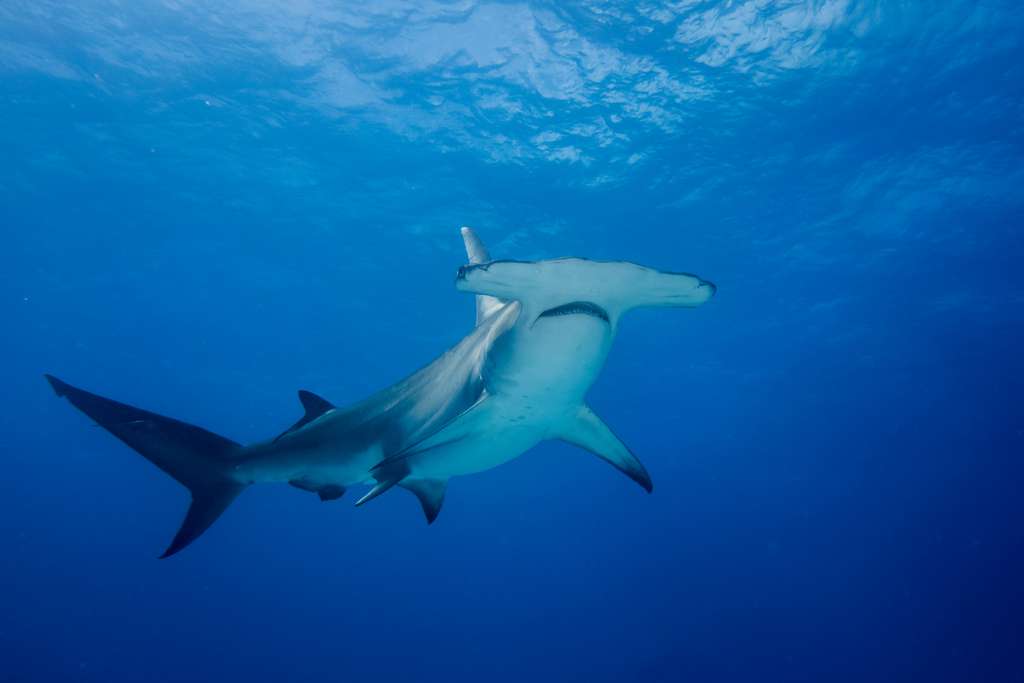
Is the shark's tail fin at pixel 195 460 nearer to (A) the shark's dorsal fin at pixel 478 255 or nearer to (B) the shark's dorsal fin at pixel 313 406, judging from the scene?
(B) the shark's dorsal fin at pixel 313 406

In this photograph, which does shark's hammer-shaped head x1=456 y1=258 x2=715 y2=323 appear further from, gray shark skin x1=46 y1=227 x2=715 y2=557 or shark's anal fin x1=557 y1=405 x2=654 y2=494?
shark's anal fin x1=557 y1=405 x2=654 y2=494

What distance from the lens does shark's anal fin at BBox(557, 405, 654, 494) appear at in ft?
15.2

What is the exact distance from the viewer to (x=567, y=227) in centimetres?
1764

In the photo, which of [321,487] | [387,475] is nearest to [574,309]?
[387,475]

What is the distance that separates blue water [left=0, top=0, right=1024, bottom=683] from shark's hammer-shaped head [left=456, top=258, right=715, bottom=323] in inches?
391

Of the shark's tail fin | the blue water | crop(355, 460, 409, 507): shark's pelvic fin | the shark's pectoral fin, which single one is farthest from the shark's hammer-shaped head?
the blue water

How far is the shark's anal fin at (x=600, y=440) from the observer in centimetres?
463

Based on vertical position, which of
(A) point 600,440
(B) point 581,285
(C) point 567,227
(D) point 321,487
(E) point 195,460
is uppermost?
(C) point 567,227

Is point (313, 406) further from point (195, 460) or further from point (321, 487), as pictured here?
point (195, 460)

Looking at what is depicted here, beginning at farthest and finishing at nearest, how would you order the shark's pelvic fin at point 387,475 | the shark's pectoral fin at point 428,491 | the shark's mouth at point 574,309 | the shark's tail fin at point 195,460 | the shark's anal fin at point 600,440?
the shark's pectoral fin at point 428,491, the shark's anal fin at point 600,440, the shark's tail fin at point 195,460, the shark's pelvic fin at point 387,475, the shark's mouth at point 574,309

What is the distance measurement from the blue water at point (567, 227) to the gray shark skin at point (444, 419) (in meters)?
9.67

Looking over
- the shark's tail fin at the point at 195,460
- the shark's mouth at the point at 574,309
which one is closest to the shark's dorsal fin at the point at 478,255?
the shark's mouth at the point at 574,309

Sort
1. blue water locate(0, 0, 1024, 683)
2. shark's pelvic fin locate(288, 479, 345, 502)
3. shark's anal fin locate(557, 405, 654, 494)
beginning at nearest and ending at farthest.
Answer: shark's pelvic fin locate(288, 479, 345, 502) < shark's anal fin locate(557, 405, 654, 494) < blue water locate(0, 0, 1024, 683)

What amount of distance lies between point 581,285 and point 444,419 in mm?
1626
